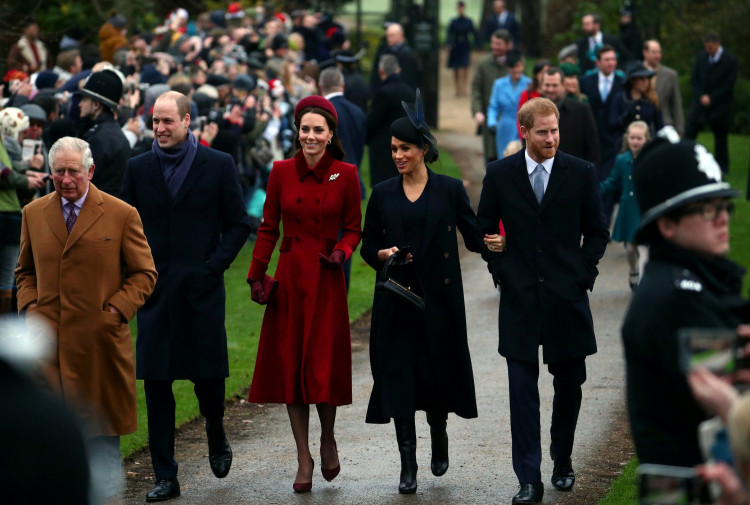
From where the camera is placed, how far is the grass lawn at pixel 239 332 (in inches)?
371

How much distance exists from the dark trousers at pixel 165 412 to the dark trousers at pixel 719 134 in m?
14.7

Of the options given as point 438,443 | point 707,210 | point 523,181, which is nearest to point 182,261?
point 438,443

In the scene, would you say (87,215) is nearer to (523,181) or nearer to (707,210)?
(523,181)

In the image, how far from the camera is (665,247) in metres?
4.25

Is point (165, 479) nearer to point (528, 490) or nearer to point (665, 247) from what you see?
point (528, 490)

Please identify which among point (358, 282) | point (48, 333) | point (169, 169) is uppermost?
point (169, 169)

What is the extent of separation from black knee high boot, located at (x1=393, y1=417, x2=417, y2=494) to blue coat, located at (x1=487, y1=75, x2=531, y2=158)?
8084 millimetres

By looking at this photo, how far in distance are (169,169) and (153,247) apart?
0.47 m

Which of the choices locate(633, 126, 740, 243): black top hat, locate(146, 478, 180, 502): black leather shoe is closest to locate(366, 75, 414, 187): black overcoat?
locate(146, 478, 180, 502): black leather shoe

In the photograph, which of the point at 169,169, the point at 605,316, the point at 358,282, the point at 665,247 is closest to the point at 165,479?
the point at 169,169

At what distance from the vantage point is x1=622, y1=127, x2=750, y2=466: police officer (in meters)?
4.02

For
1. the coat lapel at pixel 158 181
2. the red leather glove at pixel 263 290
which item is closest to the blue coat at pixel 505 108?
the red leather glove at pixel 263 290

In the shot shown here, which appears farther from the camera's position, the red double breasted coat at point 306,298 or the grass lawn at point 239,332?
the grass lawn at point 239,332

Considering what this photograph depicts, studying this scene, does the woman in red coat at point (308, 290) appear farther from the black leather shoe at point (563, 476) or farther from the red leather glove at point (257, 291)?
the black leather shoe at point (563, 476)
